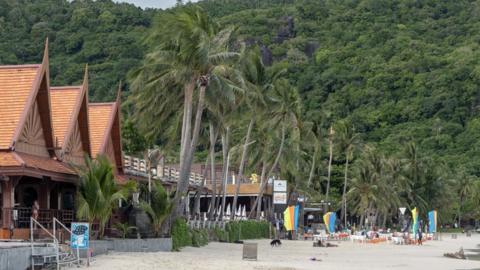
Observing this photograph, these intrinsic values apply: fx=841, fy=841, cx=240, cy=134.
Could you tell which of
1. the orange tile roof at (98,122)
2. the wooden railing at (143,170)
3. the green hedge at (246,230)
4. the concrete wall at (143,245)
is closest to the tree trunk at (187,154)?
the orange tile roof at (98,122)

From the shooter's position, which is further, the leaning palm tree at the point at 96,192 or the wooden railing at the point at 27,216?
the leaning palm tree at the point at 96,192

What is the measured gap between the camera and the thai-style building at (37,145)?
2634cm

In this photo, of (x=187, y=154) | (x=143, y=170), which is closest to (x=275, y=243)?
(x=143, y=170)

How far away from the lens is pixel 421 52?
506 feet

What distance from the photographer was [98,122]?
122 feet

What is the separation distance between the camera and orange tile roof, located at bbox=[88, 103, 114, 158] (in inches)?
1423

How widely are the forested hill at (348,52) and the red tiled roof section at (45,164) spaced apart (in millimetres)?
46418

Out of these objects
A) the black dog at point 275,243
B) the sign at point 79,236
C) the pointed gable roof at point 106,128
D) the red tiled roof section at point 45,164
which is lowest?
the black dog at point 275,243

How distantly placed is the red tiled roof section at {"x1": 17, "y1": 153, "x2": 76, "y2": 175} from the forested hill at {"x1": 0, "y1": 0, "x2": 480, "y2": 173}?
46.4m

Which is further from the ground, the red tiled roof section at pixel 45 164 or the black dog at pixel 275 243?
the red tiled roof section at pixel 45 164

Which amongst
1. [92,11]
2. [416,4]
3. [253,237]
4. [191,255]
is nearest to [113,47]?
[92,11]

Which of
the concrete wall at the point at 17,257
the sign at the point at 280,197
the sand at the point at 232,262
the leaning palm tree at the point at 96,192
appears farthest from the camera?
the sign at the point at 280,197

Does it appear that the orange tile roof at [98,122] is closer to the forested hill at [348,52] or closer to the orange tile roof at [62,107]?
the orange tile roof at [62,107]

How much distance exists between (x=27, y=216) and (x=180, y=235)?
895 cm
